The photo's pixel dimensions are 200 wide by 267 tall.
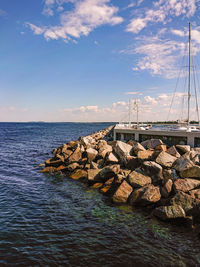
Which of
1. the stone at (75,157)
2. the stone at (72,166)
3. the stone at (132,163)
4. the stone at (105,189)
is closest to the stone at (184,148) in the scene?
the stone at (132,163)

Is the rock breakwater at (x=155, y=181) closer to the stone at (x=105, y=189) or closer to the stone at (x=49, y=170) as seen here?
the stone at (x=105, y=189)

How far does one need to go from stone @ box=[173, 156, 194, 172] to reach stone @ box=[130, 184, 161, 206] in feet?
7.21

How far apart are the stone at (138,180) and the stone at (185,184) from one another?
64.9 inches

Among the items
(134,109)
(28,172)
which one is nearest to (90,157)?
(28,172)

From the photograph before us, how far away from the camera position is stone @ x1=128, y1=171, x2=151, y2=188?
11.3 meters

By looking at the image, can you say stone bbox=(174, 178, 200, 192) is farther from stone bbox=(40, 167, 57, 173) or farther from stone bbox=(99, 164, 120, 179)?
stone bbox=(40, 167, 57, 173)

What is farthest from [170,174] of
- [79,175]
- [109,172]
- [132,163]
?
[79,175]

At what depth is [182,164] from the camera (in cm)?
1172

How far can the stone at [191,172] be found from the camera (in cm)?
1109

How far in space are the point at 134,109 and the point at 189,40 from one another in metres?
11.6

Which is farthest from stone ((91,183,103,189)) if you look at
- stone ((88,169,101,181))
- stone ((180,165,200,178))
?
stone ((180,165,200,178))

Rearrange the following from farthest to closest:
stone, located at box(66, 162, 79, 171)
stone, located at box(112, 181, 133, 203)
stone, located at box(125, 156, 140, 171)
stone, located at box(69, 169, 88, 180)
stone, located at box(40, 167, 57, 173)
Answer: stone, located at box(40, 167, 57, 173) < stone, located at box(66, 162, 79, 171) < stone, located at box(69, 169, 88, 180) < stone, located at box(125, 156, 140, 171) < stone, located at box(112, 181, 133, 203)

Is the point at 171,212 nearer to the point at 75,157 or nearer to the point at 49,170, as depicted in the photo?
the point at 75,157

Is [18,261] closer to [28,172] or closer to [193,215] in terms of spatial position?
[193,215]
